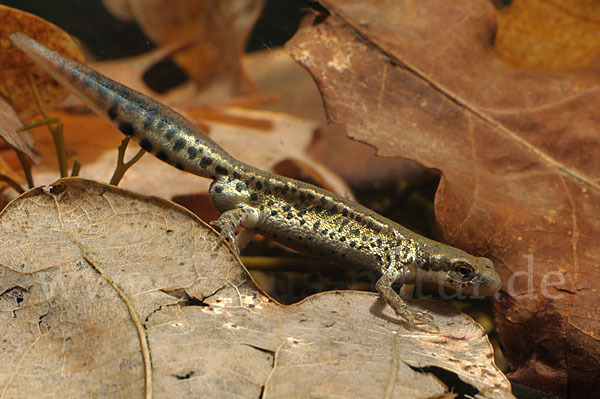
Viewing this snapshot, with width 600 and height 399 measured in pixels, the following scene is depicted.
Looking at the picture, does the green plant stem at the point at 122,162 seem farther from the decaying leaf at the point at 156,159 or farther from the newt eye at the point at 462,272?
the newt eye at the point at 462,272

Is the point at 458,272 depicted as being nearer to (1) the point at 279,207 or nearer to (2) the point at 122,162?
(1) the point at 279,207

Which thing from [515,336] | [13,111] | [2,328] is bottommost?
[2,328]

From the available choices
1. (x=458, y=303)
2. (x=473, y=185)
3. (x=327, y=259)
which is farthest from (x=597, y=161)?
(x=327, y=259)

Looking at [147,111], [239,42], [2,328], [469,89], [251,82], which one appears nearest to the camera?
[2,328]

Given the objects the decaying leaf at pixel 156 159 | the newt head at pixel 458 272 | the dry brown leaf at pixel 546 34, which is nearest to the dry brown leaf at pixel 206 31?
the decaying leaf at pixel 156 159

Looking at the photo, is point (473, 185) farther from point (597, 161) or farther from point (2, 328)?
point (2, 328)

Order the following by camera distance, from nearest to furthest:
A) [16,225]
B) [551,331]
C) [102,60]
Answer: [16,225]
[551,331]
[102,60]

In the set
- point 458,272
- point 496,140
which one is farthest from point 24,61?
point 496,140
